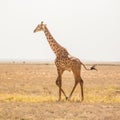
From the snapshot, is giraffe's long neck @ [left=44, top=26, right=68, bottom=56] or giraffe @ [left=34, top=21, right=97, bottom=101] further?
giraffe's long neck @ [left=44, top=26, right=68, bottom=56]

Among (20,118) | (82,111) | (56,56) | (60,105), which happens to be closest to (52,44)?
(56,56)

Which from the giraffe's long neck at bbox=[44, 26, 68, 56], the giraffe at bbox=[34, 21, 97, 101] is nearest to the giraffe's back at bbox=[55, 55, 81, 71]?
the giraffe at bbox=[34, 21, 97, 101]

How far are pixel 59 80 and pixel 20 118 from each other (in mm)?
5926

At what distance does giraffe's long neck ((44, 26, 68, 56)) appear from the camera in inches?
832

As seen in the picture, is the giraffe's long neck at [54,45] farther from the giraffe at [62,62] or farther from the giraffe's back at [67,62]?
the giraffe's back at [67,62]

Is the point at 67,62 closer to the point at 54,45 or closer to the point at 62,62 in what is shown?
the point at 62,62

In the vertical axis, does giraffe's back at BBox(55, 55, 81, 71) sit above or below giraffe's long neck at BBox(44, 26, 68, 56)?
below

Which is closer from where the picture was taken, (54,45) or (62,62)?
(62,62)

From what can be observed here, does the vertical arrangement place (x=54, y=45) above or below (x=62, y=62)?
above

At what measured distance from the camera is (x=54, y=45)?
21375mm

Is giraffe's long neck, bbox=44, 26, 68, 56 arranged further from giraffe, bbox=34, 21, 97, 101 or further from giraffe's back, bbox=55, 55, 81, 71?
giraffe's back, bbox=55, 55, 81, 71

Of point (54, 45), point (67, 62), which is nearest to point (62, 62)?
point (67, 62)

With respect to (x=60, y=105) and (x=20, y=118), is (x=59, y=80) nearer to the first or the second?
(x=60, y=105)

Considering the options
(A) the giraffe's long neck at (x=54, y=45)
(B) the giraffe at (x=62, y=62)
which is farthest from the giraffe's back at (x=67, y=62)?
(A) the giraffe's long neck at (x=54, y=45)
